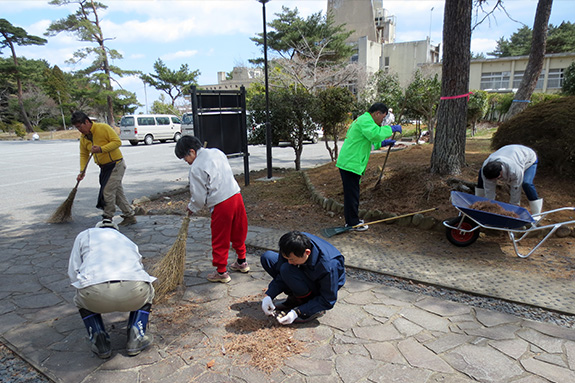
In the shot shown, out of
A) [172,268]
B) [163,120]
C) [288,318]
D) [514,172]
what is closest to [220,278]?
[172,268]

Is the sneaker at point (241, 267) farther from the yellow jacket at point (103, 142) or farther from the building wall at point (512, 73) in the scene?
the building wall at point (512, 73)

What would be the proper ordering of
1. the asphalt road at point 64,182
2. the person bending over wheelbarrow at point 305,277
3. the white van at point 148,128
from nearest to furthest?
the person bending over wheelbarrow at point 305,277
the asphalt road at point 64,182
the white van at point 148,128

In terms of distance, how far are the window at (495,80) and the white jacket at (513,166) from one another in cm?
3604

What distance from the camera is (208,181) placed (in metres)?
3.51

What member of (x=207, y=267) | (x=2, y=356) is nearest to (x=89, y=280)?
(x=2, y=356)

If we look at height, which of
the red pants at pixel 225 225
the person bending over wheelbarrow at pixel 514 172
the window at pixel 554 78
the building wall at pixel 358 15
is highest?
the building wall at pixel 358 15

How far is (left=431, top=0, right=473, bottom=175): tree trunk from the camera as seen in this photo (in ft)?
18.2

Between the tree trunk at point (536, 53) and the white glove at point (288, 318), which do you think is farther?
the tree trunk at point (536, 53)

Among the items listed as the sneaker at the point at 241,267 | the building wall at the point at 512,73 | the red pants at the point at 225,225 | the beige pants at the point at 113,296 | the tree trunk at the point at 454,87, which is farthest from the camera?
the building wall at the point at 512,73

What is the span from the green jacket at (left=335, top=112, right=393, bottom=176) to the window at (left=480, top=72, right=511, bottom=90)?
120 ft

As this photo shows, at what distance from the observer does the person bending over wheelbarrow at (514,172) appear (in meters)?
4.23

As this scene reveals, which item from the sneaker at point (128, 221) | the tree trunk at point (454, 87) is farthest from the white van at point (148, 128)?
the tree trunk at point (454, 87)

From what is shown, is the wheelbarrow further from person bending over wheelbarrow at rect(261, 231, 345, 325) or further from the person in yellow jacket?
the person in yellow jacket

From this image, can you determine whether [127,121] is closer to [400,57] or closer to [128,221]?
[128,221]
